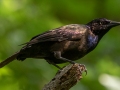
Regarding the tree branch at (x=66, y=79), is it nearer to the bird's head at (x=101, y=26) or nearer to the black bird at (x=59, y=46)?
the black bird at (x=59, y=46)

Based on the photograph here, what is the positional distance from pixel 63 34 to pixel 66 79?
1.27 metres

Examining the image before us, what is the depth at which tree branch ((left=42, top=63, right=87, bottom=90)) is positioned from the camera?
5465mm

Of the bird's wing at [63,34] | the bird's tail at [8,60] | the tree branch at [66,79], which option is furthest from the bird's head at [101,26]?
the tree branch at [66,79]

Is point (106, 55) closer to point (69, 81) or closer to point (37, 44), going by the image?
point (37, 44)

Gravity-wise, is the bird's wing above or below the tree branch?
above

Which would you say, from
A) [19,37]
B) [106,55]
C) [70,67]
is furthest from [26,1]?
[70,67]

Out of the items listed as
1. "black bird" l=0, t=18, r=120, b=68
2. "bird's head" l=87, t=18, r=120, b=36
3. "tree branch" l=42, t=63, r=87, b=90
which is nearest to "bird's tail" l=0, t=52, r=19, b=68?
"black bird" l=0, t=18, r=120, b=68

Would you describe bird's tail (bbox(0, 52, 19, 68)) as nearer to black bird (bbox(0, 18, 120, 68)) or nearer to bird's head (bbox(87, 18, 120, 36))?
black bird (bbox(0, 18, 120, 68))

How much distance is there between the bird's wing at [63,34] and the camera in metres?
6.48

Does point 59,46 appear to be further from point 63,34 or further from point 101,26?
point 101,26

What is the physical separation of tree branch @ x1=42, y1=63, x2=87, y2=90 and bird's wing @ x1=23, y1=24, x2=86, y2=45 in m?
0.95

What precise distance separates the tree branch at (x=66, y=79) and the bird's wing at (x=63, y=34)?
3.12 feet

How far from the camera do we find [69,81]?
18.1 ft

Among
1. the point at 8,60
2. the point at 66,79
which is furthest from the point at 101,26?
the point at 66,79
